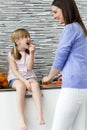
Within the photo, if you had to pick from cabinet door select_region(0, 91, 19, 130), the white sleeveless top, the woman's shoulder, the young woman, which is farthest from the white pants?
the white sleeveless top

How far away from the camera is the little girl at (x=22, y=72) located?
176 centimetres

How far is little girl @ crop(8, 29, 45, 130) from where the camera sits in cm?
176

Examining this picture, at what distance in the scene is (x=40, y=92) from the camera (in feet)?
5.90

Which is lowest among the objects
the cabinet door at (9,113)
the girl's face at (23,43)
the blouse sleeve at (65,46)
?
the cabinet door at (9,113)

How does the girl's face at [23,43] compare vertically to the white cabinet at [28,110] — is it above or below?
above

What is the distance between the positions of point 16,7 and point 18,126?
77 centimetres

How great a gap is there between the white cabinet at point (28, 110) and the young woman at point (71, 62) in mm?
352

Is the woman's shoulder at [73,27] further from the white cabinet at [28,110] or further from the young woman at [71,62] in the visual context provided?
the white cabinet at [28,110]

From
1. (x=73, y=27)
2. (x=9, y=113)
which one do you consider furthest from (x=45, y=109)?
(x=73, y=27)

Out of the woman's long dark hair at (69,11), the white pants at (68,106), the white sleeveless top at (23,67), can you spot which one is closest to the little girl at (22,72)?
the white sleeveless top at (23,67)

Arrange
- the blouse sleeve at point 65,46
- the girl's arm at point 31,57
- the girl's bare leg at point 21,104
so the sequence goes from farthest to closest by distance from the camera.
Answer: the girl's arm at point 31,57 → the girl's bare leg at point 21,104 → the blouse sleeve at point 65,46

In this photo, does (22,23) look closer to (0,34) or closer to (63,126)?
(0,34)

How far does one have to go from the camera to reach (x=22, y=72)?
1908 mm

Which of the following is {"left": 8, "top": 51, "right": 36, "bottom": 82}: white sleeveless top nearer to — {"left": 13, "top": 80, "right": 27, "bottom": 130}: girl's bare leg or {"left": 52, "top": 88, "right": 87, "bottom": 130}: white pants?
{"left": 13, "top": 80, "right": 27, "bottom": 130}: girl's bare leg
